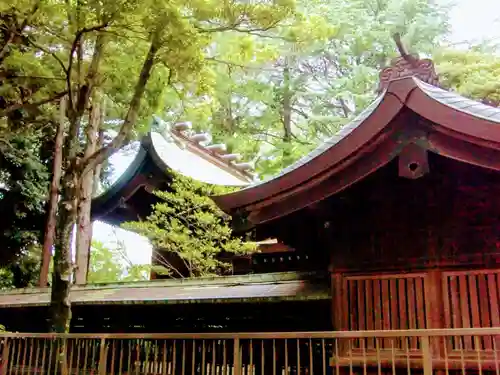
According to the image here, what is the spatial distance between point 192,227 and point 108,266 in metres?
6.81

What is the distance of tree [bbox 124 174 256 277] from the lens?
11281 millimetres

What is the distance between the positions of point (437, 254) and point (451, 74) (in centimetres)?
1177

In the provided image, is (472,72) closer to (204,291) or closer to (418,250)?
(204,291)

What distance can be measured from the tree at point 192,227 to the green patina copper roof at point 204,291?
172 centimetres

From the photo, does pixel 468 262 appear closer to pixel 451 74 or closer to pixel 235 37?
pixel 235 37

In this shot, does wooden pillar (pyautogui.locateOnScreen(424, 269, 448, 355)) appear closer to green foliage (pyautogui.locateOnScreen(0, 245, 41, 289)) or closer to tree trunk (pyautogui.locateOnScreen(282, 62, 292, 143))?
tree trunk (pyautogui.locateOnScreen(282, 62, 292, 143))

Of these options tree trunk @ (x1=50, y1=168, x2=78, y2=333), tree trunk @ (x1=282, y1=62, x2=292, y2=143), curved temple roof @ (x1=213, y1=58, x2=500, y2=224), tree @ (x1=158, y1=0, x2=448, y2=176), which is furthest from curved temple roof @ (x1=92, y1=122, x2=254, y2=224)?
curved temple roof @ (x1=213, y1=58, x2=500, y2=224)

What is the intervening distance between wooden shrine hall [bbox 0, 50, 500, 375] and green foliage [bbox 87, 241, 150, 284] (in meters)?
10.1

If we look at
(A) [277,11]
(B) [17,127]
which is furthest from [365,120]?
(B) [17,127]

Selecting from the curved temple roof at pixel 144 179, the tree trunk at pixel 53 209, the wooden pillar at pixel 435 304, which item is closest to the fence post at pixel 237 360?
the wooden pillar at pixel 435 304

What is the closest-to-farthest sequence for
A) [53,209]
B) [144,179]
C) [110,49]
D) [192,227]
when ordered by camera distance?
[110,49] → [192,227] → [144,179] → [53,209]

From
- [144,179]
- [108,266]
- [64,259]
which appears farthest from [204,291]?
[108,266]

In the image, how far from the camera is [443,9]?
1883 centimetres

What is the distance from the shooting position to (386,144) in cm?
548
